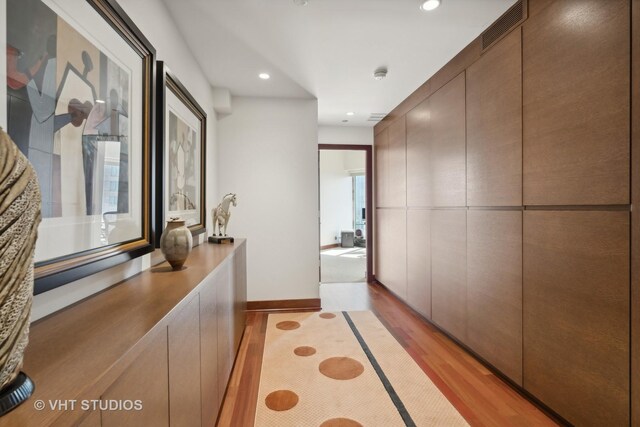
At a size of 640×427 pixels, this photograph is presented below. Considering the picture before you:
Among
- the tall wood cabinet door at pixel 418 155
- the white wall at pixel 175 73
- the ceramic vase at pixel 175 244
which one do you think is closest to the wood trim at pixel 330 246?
the tall wood cabinet door at pixel 418 155

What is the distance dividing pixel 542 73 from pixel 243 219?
10.0 feet

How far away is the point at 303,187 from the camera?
3633mm

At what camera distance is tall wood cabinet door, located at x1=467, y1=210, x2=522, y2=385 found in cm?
196

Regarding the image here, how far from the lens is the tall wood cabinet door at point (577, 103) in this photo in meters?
1.36

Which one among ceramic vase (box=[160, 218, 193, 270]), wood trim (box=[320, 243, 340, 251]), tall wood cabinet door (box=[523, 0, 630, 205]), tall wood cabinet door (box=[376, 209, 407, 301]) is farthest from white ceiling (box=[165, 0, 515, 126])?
wood trim (box=[320, 243, 340, 251])

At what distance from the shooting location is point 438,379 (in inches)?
84.1

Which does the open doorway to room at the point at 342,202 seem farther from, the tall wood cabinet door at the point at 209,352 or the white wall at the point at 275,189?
the tall wood cabinet door at the point at 209,352

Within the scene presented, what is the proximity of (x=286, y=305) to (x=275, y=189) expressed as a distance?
1433 mm

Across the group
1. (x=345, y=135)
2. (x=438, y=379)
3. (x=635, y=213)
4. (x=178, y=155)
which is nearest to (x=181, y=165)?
(x=178, y=155)

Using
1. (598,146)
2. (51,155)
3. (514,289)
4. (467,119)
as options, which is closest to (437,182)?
(467,119)

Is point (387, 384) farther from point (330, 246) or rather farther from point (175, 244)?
point (330, 246)

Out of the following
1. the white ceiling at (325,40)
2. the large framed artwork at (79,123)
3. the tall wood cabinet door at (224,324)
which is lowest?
the tall wood cabinet door at (224,324)

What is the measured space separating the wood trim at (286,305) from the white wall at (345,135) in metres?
2.60

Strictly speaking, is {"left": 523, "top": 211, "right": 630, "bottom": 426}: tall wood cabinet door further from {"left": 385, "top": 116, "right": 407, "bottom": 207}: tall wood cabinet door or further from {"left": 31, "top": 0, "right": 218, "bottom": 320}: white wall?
{"left": 31, "top": 0, "right": 218, "bottom": 320}: white wall
